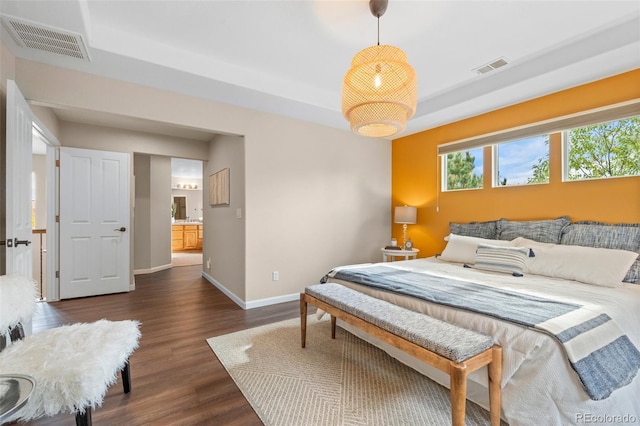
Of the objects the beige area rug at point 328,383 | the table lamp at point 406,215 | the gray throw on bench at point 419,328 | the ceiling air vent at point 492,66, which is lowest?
the beige area rug at point 328,383

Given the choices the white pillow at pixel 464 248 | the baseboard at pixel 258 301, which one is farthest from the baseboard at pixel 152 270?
the white pillow at pixel 464 248

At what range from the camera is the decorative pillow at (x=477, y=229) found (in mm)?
3441

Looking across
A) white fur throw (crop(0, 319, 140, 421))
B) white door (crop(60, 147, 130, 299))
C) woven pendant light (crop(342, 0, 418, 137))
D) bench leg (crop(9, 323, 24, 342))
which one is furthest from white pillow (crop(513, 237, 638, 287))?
white door (crop(60, 147, 130, 299))

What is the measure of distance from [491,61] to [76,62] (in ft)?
12.8

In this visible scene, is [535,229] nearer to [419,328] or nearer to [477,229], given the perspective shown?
[477,229]

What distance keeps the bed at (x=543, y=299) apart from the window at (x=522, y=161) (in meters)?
0.59

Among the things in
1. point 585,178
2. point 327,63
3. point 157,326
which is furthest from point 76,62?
point 585,178

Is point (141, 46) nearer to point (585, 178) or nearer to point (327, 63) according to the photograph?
point (327, 63)

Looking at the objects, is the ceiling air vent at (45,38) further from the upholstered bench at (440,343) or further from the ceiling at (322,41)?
the upholstered bench at (440,343)

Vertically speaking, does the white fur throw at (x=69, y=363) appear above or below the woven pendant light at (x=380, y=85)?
below

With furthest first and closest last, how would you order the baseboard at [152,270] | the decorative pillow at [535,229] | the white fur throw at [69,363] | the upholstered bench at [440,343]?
1. the baseboard at [152,270]
2. the decorative pillow at [535,229]
3. the upholstered bench at [440,343]
4. the white fur throw at [69,363]

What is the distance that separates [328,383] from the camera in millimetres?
1939

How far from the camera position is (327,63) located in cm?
290

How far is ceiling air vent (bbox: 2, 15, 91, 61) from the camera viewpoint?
1971mm
